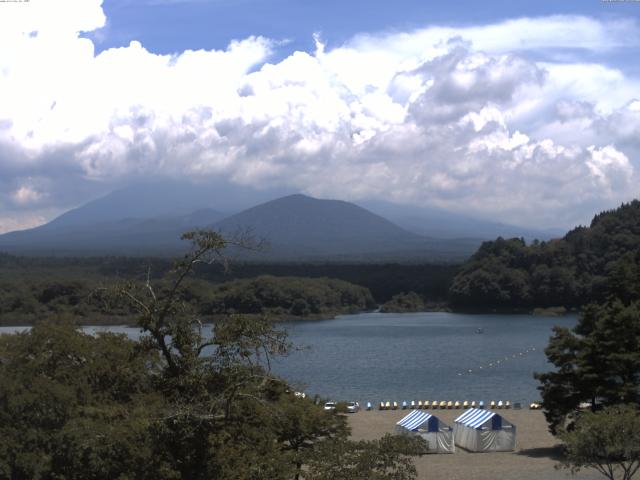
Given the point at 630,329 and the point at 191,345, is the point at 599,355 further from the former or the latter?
the point at 191,345

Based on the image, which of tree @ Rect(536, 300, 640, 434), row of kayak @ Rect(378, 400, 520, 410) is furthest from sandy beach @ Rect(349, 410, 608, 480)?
row of kayak @ Rect(378, 400, 520, 410)

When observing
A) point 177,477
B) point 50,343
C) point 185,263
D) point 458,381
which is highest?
point 185,263

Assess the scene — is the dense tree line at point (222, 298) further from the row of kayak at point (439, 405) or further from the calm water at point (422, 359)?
the row of kayak at point (439, 405)

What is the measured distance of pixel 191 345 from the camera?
8.45 metres

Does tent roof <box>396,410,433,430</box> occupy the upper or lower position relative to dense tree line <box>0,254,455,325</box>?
lower

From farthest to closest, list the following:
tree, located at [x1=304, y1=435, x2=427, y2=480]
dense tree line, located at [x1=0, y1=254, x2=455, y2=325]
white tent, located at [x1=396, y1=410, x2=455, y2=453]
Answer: dense tree line, located at [x1=0, y1=254, x2=455, y2=325]
white tent, located at [x1=396, y1=410, x2=455, y2=453]
tree, located at [x1=304, y1=435, x2=427, y2=480]

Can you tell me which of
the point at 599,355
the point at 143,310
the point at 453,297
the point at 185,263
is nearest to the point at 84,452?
the point at 143,310

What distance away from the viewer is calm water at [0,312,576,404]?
1293 inches

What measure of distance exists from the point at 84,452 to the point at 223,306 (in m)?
54.9

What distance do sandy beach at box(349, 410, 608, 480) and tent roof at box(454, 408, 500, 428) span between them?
2.12 ft

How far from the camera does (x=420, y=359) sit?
1706 inches

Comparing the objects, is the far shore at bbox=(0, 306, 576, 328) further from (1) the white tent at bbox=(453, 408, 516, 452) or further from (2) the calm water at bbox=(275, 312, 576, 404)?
(1) the white tent at bbox=(453, 408, 516, 452)

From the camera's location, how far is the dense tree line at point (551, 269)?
2955 inches

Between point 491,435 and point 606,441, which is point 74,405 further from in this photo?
point 491,435
